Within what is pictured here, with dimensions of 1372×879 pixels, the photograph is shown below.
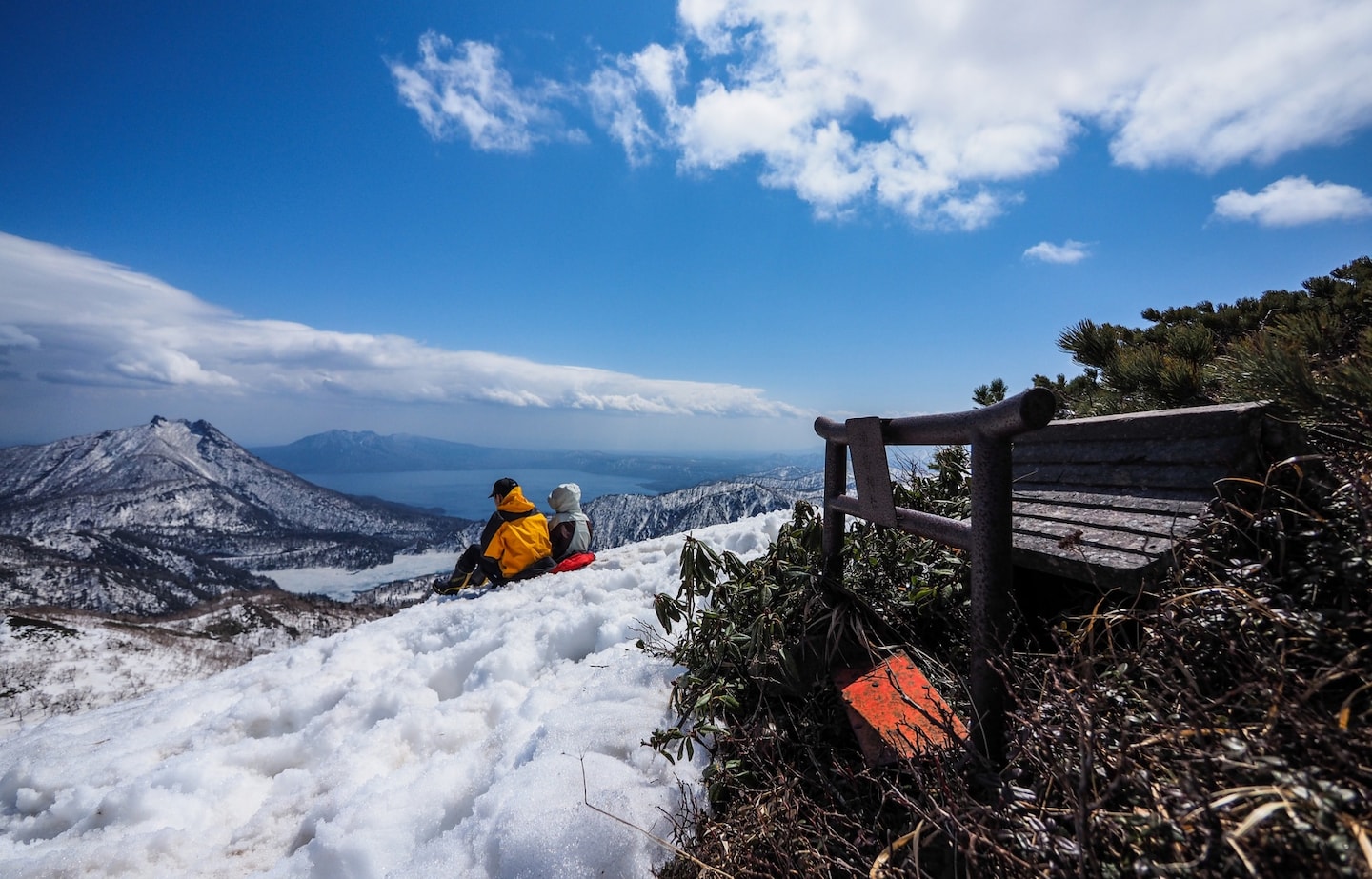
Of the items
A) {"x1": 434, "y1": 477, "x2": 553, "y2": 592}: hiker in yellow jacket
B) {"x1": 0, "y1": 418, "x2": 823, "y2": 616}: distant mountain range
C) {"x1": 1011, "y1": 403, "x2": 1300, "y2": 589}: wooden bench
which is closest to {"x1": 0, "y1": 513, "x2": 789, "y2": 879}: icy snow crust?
{"x1": 1011, "y1": 403, "x2": 1300, "y2": 589}: wooden bench

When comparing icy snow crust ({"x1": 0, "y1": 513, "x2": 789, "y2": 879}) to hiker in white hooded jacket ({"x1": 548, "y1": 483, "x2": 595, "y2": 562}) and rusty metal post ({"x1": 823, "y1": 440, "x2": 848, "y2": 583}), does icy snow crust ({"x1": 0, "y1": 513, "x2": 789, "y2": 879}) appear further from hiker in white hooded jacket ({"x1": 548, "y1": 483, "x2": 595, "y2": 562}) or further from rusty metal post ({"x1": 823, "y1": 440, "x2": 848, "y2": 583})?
hiker in white hooded jacket ({"x1": 548, "y1": 483, "x2": 595, "y2": 562})

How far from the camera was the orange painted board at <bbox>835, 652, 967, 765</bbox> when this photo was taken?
224 centimetres

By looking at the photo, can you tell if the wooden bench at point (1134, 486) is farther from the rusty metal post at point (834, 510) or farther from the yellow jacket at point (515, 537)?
the yellow jacket at point (515, 537)

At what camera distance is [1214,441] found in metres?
2.34

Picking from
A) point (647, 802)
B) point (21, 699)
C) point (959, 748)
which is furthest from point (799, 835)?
point (21, 699)

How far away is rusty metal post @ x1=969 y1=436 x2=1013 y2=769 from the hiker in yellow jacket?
802cm

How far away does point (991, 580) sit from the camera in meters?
2.13

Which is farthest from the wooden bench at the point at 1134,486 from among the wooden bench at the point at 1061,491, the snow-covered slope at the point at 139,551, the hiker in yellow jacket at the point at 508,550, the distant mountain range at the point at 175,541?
the snow-covered slope at the point at 139,551

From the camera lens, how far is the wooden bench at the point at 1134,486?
7.26 feet

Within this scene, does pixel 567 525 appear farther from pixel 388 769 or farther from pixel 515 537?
pixel 388 769

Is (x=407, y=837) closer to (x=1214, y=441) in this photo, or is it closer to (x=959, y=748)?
(x=959, y=748)

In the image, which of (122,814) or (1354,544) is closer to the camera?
(1354,544)

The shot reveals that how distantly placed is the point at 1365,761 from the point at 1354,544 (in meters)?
0.86

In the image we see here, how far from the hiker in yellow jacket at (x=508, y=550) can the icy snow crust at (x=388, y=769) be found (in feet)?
10.6
